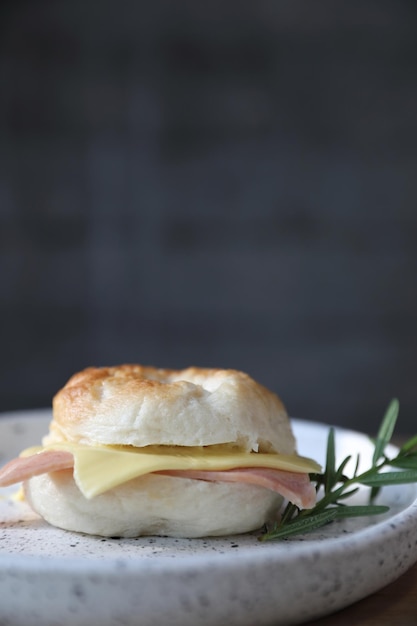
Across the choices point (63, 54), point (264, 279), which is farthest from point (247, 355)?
point (63, 54)

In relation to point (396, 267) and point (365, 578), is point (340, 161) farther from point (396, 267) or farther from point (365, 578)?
point (365, 578)

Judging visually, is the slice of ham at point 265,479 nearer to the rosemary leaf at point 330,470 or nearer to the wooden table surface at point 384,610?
the rosemary leaf at point 330,470

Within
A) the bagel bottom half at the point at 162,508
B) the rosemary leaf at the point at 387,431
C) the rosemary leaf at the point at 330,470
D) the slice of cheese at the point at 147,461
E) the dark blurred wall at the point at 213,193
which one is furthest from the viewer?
the dark blurred wall at the point at 213,193

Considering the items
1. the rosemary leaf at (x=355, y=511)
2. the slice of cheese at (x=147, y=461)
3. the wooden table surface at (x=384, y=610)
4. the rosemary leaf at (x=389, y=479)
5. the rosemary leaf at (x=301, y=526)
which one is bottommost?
the wooden table surface at (x=384, y=610)

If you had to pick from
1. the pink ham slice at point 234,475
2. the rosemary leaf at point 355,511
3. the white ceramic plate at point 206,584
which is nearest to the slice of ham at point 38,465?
the pink ham slice at point 234,475

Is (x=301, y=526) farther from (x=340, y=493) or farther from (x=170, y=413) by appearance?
(x=170, y=413)

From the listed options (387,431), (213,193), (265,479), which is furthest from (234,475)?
(213,193)
